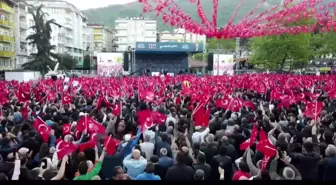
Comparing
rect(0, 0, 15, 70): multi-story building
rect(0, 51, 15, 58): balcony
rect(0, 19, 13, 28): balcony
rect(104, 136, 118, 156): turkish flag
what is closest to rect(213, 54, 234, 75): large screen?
rect(0, 51, 15, 58): balcony

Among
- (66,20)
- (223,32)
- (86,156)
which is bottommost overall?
(86,156)

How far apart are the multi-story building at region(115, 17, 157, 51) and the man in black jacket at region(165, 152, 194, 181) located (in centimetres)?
7495

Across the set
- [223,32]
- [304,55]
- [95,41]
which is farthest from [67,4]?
[223,32]

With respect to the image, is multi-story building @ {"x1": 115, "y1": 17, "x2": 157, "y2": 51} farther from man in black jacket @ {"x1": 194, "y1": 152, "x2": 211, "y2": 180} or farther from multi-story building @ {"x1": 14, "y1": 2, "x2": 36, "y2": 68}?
man in black jacket @ {"x1": 194, "y1": 152, "x2": 211, "y2": 180}

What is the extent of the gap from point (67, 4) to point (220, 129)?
67315 millimetres

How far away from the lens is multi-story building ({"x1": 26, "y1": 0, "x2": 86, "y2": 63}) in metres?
74.2

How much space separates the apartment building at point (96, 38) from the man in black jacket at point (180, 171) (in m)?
83.4

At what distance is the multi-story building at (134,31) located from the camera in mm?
81438

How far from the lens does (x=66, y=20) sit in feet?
249

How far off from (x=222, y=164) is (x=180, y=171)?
100 centimetres

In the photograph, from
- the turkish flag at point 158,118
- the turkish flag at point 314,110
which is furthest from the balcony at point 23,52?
the turkish flag at point 314,110

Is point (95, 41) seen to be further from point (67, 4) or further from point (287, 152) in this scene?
point (287, 152)

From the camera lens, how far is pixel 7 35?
183 ft

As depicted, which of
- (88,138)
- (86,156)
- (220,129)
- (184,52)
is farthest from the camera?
(184,52)
